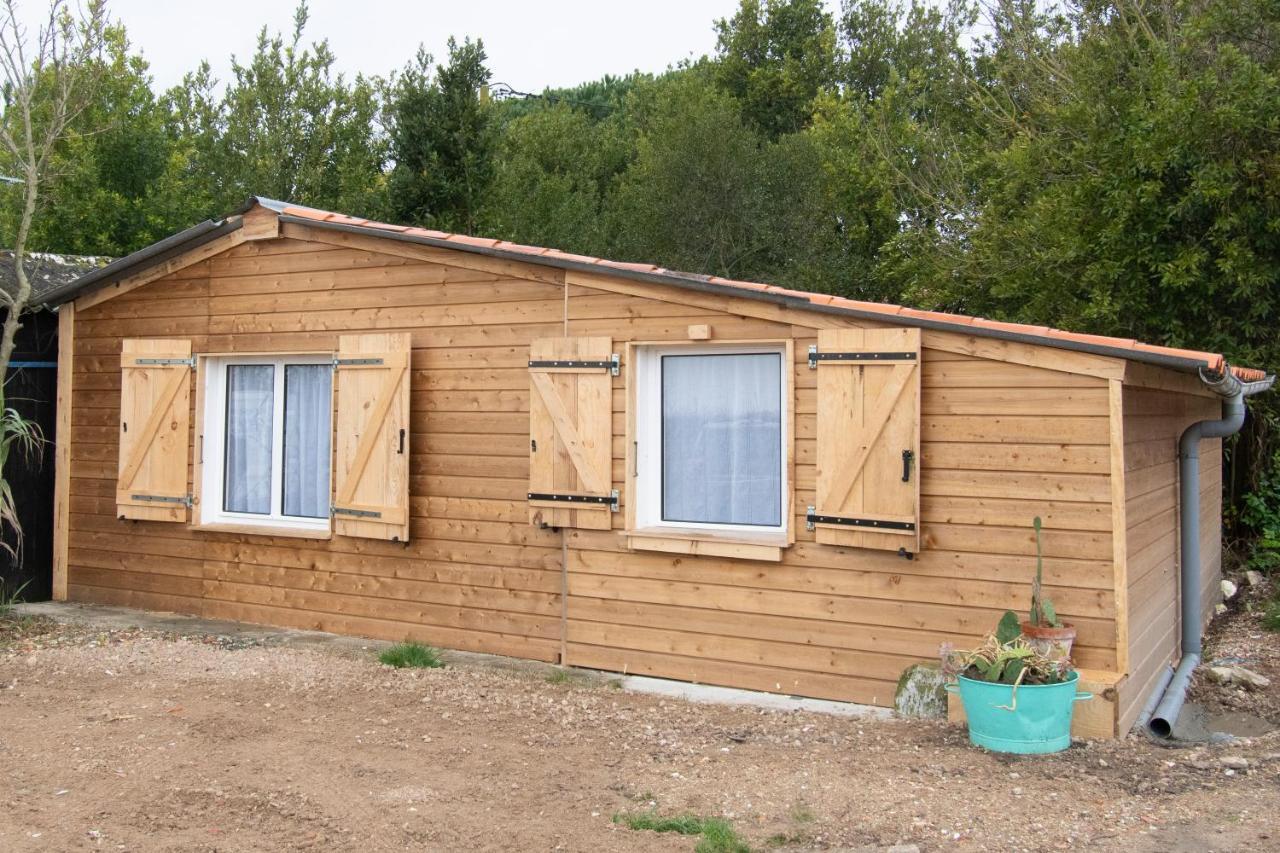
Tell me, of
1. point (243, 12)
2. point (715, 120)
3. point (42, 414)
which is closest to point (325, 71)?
point (243, 12)

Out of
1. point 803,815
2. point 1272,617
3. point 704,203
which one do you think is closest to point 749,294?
point 803,815

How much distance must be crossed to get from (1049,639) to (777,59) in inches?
1005

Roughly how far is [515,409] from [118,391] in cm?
353

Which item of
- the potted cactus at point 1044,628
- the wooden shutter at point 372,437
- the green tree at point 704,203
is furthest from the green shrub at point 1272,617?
the green tree at point 704,203

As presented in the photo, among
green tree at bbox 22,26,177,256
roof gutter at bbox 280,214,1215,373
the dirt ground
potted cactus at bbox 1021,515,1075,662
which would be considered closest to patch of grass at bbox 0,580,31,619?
the dirt ground

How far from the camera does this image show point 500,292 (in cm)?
717

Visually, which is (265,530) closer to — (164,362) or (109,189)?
(164,362)

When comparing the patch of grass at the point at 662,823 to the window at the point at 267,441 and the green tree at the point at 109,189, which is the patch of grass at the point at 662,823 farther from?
the green tree at the point at 109,189

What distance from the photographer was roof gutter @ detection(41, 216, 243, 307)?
8078 mm

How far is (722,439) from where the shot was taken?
6.64 meters

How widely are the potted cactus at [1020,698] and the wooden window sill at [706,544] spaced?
142 cm

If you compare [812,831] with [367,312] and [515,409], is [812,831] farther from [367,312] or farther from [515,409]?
[367,312]

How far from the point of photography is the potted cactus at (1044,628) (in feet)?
17.2

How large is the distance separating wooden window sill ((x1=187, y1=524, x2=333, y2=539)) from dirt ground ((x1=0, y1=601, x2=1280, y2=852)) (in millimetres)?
1429
